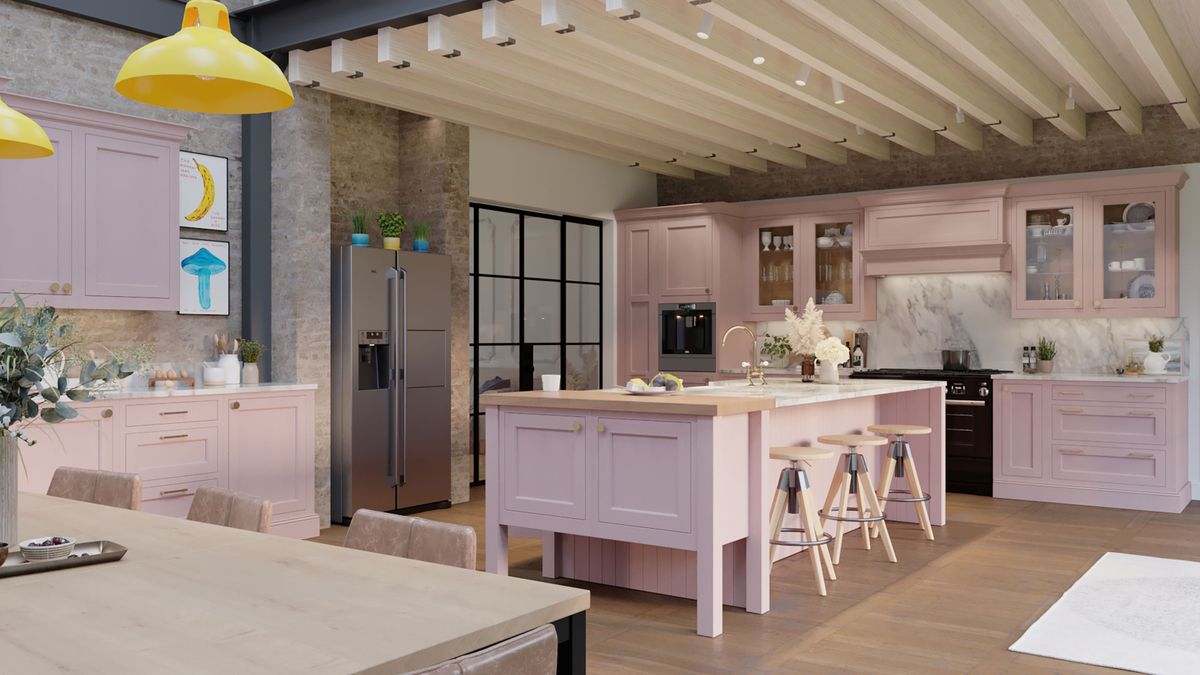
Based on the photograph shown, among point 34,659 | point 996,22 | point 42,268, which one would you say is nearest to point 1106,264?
point 996,22

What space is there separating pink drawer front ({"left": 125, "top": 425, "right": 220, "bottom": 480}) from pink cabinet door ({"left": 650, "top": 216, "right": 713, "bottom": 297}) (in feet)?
15.4

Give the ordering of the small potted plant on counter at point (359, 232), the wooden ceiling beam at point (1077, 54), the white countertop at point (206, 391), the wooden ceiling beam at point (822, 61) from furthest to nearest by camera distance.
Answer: the small potted plant on counter at point (359, 232) → the white countertop at point (206, 391) → the wooden ceiling beam at point (1077, 54) → the wooden ceiling beam at point (822, 61)

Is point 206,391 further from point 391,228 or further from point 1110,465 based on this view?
point 1110,465

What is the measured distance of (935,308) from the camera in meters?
8.56

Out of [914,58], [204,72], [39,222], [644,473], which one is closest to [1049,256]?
[914,58]

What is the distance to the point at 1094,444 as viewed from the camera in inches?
287

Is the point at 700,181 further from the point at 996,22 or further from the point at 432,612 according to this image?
the point at 432,612

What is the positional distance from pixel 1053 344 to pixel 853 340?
1.60 meters

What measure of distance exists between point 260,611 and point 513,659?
56cm

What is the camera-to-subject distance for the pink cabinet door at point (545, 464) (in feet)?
15.0

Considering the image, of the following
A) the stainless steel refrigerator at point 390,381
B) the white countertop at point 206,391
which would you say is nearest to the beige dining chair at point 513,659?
the white countertop at point 206,391

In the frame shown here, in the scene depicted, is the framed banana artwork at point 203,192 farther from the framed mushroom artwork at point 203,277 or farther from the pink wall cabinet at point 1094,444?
the pink wall cabinet at point 1094,444

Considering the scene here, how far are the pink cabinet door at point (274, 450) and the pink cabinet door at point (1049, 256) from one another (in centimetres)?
542

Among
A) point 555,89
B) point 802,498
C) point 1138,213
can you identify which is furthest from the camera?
point 1138,213
